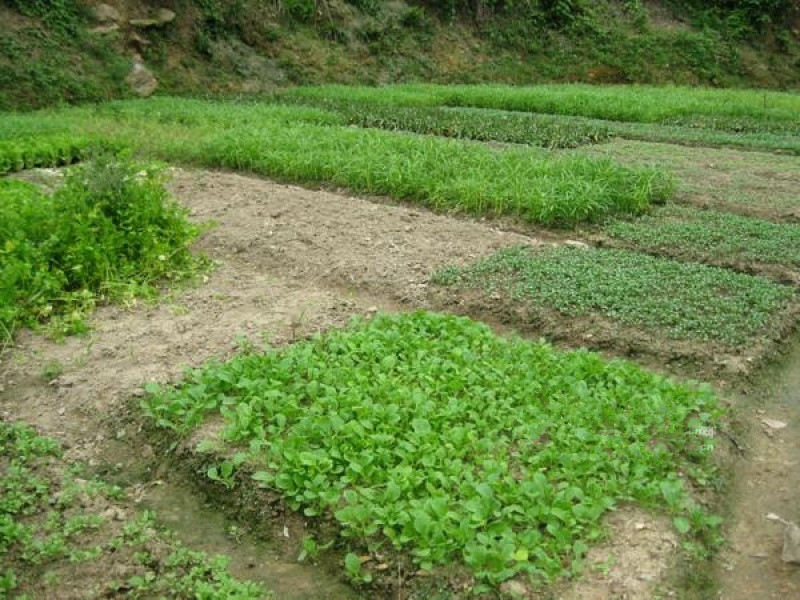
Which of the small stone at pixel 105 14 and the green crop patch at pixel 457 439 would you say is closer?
the green crop patch at pixel 457 439

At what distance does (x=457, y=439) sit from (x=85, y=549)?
1.91 metres

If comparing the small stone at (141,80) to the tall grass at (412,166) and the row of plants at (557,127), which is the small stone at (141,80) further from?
the tall grass at (412,166)

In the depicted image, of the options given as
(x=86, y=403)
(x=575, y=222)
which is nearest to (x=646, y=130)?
(x=575, y=222)

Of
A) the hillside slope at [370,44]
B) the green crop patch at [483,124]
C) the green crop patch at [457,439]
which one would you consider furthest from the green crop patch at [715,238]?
the hillside slope at [370,44]

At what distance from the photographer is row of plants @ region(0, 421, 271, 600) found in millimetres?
3766

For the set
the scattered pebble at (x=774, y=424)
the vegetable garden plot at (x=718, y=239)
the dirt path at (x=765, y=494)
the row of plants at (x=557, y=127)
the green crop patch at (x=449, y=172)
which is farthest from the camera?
the row of plants at (x=557, y=127)

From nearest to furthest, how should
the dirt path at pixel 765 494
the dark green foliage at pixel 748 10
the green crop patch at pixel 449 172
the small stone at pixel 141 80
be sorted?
the dirt path at pixel 765 494
the green crop patch at pixel 449 172
the small stone at pixel 141 80
the dark green foliage at pixel 748 10

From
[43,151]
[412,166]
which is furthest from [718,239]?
[43,151]

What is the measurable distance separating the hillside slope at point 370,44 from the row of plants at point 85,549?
14475 mm

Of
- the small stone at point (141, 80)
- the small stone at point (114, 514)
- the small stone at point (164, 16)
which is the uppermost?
the small stone at point (114, 514)

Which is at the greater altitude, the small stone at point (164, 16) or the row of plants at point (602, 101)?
the small stone at point (164, 16)

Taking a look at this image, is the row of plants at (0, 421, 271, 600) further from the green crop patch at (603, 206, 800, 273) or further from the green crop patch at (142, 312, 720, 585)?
the green crop patch at (603, 206, 800, 273)

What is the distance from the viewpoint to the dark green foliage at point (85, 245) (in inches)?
252

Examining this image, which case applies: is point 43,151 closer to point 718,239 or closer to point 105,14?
point 718,239
